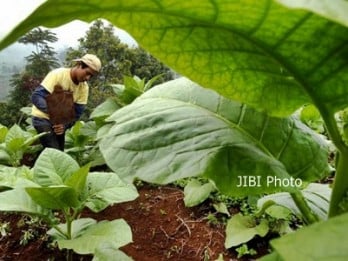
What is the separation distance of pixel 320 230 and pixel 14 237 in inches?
78.9

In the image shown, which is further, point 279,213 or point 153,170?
point 279,213

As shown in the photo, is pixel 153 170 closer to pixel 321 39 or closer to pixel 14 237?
pixel 321 39

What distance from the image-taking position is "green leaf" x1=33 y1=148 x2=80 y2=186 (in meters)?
1.59

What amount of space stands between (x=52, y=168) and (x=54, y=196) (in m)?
0.18

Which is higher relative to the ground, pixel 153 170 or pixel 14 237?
pixel 153 170

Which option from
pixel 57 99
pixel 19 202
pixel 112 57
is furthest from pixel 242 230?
pixel 112 57

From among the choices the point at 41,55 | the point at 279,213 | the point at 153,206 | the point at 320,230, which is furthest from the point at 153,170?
the point at 41,55

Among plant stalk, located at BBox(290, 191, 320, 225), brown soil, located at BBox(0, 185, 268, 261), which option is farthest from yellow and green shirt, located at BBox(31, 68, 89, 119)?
plant stalk, located at BBox(290, 191, 320, 225)

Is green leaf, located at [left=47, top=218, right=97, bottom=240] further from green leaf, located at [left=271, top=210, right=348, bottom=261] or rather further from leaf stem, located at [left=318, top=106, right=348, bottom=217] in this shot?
green leaf, located at [left=271, top=210, right=348, bottom=261]

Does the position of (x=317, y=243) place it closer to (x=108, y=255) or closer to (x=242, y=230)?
(x=108, y=255)

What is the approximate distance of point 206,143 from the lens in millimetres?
501

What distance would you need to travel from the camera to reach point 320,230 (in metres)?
0.20

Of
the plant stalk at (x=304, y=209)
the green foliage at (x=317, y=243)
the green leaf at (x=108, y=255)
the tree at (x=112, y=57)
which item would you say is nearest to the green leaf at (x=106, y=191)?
the green leaf at (x=108, y=255)

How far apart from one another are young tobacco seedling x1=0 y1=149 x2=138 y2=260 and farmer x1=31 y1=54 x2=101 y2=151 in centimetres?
150
